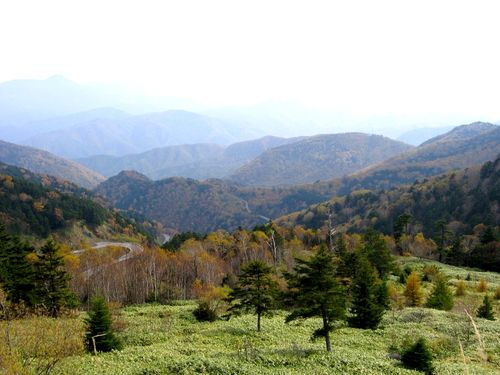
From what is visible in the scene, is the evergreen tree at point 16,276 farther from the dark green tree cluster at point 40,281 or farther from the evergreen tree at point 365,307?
the evergreen tree at point 365,307

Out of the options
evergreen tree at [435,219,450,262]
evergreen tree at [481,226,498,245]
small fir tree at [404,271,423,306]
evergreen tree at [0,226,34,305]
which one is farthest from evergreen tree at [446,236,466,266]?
evergreen tree at [0,226,34,305]

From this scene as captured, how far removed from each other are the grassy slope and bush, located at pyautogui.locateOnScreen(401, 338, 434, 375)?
823mm

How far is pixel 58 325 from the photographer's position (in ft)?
93.0

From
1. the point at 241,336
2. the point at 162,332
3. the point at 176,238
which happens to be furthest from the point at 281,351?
the point at 176,238

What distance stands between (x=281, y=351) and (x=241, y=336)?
980cm

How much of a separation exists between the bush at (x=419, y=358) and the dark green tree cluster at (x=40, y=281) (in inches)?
1667

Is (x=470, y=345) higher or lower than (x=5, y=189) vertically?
lower

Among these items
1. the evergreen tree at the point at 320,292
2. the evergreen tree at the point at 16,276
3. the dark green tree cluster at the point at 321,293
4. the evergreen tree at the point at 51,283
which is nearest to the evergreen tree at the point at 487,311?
the dark green tree cluster at the point at 321,293

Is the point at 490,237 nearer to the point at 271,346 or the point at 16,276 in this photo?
the point at 271,346

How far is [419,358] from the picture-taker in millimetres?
30234

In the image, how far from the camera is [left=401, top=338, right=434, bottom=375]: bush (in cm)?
3008

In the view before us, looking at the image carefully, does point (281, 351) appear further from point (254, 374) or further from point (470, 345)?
point (470, 345)

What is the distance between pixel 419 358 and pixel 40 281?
4916 centimetres

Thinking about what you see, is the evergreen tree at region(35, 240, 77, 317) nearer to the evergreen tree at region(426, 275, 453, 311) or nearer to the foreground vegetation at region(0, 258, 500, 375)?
the foreground vegetation at region(0, 258, 500, 375)
